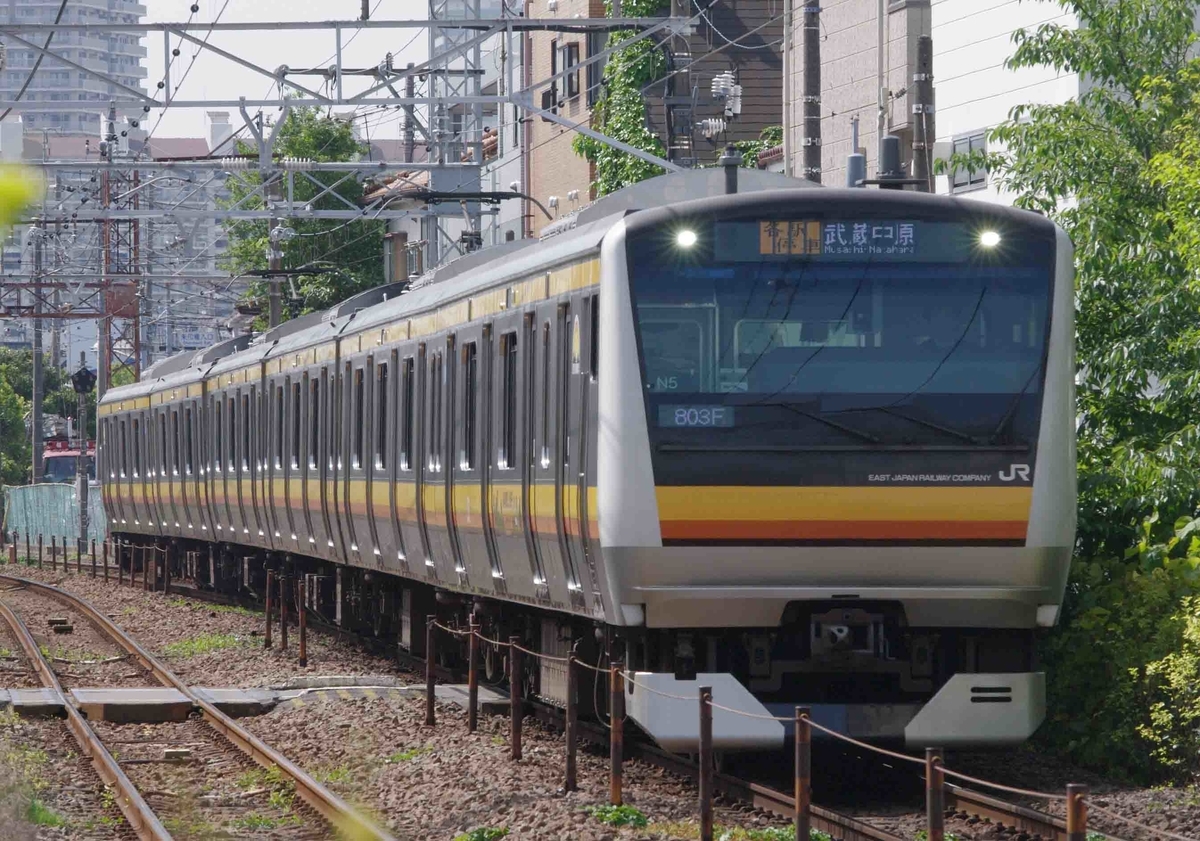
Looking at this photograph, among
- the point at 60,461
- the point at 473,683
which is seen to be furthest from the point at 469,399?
the point at 60,461

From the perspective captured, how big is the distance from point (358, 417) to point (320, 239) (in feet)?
114

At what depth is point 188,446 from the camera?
3003 cm

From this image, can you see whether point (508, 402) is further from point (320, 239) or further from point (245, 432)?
point (320, 239)

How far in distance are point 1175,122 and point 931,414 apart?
15.9 feet

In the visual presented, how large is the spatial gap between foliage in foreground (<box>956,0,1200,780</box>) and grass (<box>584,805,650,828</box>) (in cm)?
265

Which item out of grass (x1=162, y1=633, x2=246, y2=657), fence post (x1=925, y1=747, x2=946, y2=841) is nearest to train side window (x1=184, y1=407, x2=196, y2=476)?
grass (x1=162, y1=633, x2=246, y2=657)

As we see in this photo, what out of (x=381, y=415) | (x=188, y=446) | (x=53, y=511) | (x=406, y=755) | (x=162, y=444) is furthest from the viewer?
(x=53, y=511)

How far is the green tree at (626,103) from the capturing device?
34.9 m

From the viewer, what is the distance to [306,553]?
21141mm

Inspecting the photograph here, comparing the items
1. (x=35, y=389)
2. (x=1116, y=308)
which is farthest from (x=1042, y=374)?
(x=35, y=389)

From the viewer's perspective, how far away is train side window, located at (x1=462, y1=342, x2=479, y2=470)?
525 inches

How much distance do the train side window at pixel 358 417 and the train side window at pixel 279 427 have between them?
4463 mm

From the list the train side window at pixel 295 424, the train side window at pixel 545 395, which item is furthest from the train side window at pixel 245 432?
the train side window at pixel 545 395

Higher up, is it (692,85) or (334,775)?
(692,85)
